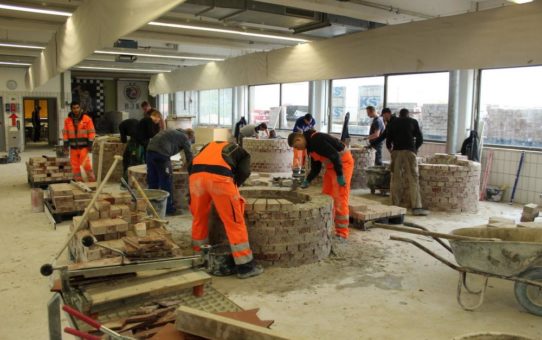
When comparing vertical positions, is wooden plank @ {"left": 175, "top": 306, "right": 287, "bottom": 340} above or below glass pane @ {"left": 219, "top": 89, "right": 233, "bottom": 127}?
below

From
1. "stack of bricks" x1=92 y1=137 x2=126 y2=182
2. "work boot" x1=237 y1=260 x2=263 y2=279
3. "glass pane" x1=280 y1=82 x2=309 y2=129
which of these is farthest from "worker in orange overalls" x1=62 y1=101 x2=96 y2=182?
"glass pane" x1=280 y1=82 x2=309 y2=129

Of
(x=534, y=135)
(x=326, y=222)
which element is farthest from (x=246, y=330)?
(x=534, y=135)

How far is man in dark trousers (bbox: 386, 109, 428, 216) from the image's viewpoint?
748 cm

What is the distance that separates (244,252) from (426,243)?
2.63 m

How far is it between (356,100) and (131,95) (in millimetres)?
15074

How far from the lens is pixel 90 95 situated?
2333 cm

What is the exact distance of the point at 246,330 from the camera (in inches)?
89.3

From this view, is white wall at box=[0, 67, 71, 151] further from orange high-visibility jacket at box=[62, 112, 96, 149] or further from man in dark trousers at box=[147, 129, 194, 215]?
man in dark trousers at box=[147, 129, 194, 215]

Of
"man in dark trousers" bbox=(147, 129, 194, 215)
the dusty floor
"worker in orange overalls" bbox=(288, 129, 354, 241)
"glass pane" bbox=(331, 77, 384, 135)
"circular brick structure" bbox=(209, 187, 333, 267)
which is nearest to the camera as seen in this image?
the dusty floor

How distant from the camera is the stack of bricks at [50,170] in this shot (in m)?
9.10

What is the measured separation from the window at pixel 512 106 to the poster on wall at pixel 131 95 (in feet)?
61.0

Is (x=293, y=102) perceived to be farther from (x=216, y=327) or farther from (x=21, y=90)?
(x=216, y=327)

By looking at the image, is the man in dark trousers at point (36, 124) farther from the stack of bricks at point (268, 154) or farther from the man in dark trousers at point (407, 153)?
the man in dark trousers at point (407, 153)

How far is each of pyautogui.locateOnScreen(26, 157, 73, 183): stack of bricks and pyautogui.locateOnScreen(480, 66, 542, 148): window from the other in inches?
328
